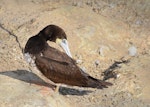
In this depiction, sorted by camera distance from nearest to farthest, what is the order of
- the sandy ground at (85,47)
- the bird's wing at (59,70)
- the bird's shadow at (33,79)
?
the bird's wing at (59,70) < the sandy ground at (85,47) < the bird's shadow at (33,79)

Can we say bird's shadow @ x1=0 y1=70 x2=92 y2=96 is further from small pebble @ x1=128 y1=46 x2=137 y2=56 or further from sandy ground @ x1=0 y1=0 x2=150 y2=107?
small pebble @ x1=128 y1=46 x2=137 y2=56

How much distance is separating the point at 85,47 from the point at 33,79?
5.10 feet

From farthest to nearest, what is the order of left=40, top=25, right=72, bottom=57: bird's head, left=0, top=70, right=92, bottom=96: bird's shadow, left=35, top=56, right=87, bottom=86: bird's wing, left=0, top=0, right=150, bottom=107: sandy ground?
left=0, top=70, right=92, bottom=96: bird's shadow → left=40, top=25, right=72, bottom=57: bird's head → left=0, top=0, right=150, bottom=107: sandy ground → left=35, top=56, right=87, bottom=86: bird's wing

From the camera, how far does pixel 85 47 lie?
8.20 metres

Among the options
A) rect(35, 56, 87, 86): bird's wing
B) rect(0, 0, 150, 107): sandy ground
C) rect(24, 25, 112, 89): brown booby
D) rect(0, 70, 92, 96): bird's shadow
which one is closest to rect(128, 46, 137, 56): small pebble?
rect(0, 0, 150, 107): sandy ground

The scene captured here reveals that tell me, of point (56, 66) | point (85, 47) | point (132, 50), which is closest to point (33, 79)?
point (56, 66)

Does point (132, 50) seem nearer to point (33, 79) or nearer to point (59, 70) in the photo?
point (33, 79)

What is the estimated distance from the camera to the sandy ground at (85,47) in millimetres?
6535

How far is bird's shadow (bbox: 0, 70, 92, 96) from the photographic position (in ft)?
22.2

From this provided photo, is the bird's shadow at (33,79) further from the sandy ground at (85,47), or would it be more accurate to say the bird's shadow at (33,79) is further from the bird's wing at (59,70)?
the bird's wing at (59,70)

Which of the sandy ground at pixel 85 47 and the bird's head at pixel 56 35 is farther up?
the bird's head at pixel 56 35

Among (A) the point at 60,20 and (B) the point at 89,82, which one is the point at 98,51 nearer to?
(A) the point at 60,20

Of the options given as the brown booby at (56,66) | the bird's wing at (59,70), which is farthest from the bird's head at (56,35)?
the bird's wing at (59,70)

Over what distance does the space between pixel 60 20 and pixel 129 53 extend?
1.29m
